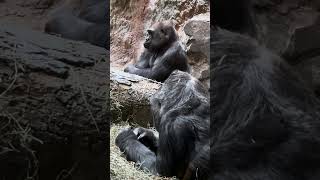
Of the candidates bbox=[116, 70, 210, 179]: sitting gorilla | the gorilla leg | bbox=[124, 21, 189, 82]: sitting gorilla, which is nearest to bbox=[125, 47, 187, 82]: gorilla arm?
bbox=[124, 21, 189, 82]: sitting gorilla

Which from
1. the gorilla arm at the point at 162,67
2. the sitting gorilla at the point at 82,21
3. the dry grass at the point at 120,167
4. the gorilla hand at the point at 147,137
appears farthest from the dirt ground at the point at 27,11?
the gorilla arm at the point at 162,67

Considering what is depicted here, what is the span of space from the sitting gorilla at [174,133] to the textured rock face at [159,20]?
314 millimetres

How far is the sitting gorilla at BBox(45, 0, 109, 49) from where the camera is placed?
0.94 m

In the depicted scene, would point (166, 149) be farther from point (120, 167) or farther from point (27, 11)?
point (27, 11)

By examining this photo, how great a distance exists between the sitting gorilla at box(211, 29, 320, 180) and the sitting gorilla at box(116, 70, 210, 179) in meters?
0.19

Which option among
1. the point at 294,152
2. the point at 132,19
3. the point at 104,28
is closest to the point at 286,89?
the point at 294,152

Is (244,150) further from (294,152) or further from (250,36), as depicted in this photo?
(250,36)

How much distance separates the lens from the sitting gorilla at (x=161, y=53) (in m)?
1.89

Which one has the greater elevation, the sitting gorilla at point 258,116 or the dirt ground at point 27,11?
the dirt ground at point 27,11

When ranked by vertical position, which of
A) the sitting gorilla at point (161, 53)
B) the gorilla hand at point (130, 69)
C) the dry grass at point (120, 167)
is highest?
the sitting gorilla at point (161, 53)

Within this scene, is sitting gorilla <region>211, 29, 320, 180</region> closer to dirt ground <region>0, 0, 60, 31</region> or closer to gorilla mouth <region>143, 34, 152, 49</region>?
dirt ground <region>0, 0, 60, 31</region>

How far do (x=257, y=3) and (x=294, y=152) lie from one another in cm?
31

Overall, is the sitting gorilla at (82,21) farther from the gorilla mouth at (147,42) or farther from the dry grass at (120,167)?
the gorilla mouth at (147,42)

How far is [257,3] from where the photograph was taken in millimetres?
996
